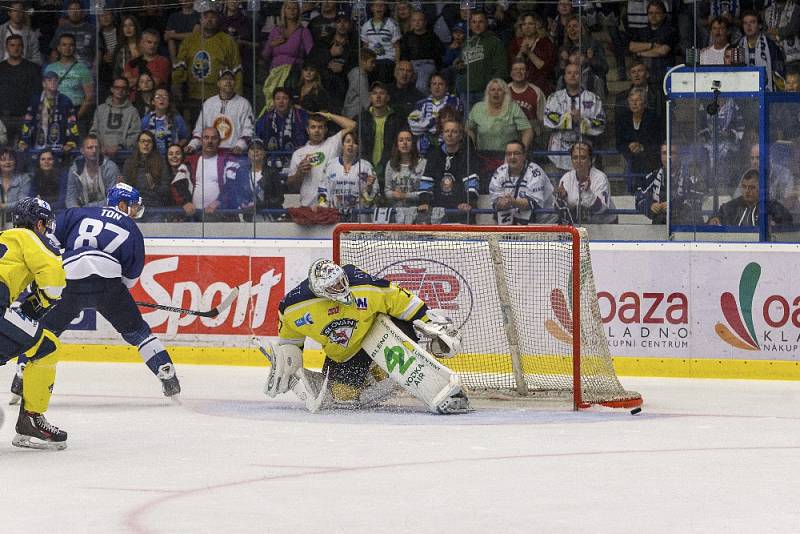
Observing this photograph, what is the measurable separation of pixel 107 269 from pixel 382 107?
332cm

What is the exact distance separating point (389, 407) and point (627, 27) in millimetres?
3680

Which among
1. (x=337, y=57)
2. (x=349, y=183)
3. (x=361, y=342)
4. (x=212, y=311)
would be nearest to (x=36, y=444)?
(x=361, y=342)

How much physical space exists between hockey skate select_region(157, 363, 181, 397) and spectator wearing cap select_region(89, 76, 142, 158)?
3318 millimetres

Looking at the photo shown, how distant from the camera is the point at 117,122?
11703 mm

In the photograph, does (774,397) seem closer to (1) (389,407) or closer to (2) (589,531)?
(1) (389,407)

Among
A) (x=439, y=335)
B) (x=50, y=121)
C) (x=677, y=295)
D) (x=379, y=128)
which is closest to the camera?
(x=439, y=335)

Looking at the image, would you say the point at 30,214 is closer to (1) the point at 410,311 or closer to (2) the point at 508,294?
(1) the point at 410,311

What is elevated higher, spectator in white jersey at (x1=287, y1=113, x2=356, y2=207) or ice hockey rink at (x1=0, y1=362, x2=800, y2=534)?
spectator in white jersey at (x1=287, y1=113, x2=356, y2=207)

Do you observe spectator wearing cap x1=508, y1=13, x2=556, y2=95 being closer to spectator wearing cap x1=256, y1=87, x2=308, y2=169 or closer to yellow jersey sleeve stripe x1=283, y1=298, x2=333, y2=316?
spectator wearing cap x1=256, y1=87, x2=308, y2=169

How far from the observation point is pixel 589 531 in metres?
5.23

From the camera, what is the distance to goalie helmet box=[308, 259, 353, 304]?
8.04 meters

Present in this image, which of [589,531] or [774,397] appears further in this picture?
[774,397]

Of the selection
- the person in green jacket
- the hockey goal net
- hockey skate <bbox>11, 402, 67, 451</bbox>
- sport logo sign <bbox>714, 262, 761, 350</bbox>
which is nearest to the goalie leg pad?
the hockey goal net

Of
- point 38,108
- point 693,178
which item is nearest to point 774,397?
point 693,178
